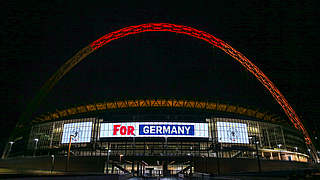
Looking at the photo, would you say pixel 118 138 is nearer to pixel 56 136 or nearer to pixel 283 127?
pixel 56 136

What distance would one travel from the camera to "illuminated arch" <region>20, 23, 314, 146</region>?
226 feet

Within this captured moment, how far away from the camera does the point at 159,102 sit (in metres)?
80.8

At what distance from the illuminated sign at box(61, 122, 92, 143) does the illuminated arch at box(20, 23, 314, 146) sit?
63.3 feet

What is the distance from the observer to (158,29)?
226ft

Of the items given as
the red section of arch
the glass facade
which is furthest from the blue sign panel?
the red section of arch

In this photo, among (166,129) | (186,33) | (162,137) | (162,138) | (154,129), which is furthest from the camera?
(186,33)

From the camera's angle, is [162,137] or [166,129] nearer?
[162,137]

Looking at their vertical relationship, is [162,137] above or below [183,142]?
above

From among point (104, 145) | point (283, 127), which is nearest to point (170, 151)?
point (104, 145)

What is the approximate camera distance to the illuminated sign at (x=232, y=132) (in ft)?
224

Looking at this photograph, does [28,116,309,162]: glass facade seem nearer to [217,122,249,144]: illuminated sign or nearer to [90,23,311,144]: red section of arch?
[217,122,249,144]: illuminated sign

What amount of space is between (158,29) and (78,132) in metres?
44.9

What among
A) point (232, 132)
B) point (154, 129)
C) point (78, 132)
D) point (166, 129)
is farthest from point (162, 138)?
point (78, 132)

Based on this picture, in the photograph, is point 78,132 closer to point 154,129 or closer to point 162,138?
point 154,129
